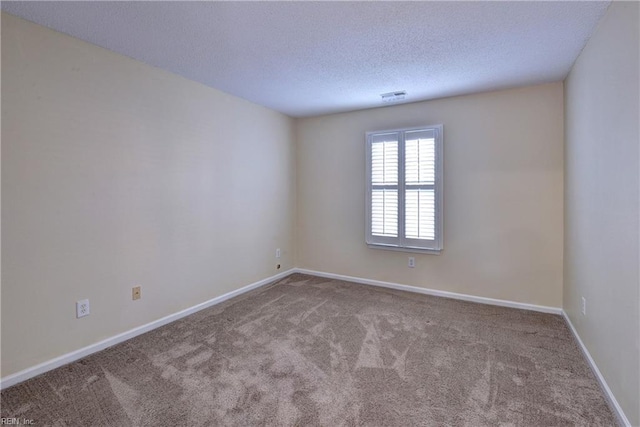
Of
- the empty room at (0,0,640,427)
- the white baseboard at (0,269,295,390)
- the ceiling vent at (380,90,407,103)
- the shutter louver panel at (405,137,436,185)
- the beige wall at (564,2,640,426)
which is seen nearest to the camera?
the beige wall at (564,2,640,426)

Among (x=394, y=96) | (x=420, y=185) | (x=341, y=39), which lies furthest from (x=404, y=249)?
(x=341, y=39)

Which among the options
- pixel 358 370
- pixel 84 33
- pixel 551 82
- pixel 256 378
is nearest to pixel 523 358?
pixel 358 370

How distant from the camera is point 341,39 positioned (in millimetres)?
2223

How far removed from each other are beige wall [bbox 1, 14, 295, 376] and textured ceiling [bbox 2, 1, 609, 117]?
28 centimetres

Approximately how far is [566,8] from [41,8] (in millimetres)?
3197

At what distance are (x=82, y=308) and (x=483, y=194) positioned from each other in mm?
3885

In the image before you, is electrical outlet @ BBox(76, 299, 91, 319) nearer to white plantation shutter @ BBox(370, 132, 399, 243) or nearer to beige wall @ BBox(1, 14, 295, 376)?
beige wall @ BBox(1, 14, 295, 376)

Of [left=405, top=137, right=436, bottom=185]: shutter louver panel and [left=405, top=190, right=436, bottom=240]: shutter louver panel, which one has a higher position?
[left=405, top=137, right=436, bottom=185]: shutter louver panel

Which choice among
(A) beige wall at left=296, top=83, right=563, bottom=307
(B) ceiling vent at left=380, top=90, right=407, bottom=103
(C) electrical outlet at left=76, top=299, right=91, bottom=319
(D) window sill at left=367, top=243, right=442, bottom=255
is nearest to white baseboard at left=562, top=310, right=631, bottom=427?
(A) beige wall at left=296, top=83, right=563, bottom=307

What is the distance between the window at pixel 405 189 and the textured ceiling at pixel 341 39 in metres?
0.71

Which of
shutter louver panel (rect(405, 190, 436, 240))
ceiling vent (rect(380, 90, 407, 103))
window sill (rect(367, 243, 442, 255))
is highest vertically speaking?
ceiling vent (rect(380, 90, 407, 103))

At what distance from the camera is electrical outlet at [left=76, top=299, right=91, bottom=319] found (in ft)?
7.51

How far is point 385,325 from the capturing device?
113 inches

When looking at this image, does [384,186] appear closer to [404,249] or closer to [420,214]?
[420,214]
